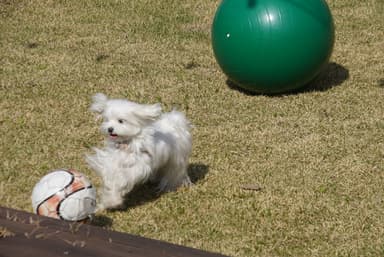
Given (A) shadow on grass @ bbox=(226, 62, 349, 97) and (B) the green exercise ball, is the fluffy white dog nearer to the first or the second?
(B) the green exercise ball

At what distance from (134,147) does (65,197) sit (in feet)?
2.43

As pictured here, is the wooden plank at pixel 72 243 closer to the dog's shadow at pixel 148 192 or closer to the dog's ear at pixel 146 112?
the dog's ear at pixel 146 112

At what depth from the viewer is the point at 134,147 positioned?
5.71m

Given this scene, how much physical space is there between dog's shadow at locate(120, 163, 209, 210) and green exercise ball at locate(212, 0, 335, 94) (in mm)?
2133

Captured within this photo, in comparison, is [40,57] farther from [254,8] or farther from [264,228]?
[264,228]

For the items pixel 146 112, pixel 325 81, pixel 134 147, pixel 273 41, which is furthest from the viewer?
pixel 325 81

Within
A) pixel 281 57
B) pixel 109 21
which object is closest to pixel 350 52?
pixel 281 57

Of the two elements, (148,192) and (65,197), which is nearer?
(65,197)

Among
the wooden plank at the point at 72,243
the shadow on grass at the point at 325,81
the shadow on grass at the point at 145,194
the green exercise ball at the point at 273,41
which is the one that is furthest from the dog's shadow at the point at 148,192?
the shadow on grass at the point at 325,81

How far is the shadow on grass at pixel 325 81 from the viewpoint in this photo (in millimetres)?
9156

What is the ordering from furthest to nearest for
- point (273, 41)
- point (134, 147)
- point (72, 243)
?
point (273, 41), point (134, 147), point (72, 243)

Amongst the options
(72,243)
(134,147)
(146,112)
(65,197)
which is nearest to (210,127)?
(134,147)

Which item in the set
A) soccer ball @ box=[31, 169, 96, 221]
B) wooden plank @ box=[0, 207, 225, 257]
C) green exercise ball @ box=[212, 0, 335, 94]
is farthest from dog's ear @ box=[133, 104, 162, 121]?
green exercise ball @ box=[212, 0, 335, 94]

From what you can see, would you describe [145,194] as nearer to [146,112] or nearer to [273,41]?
[146,112]
